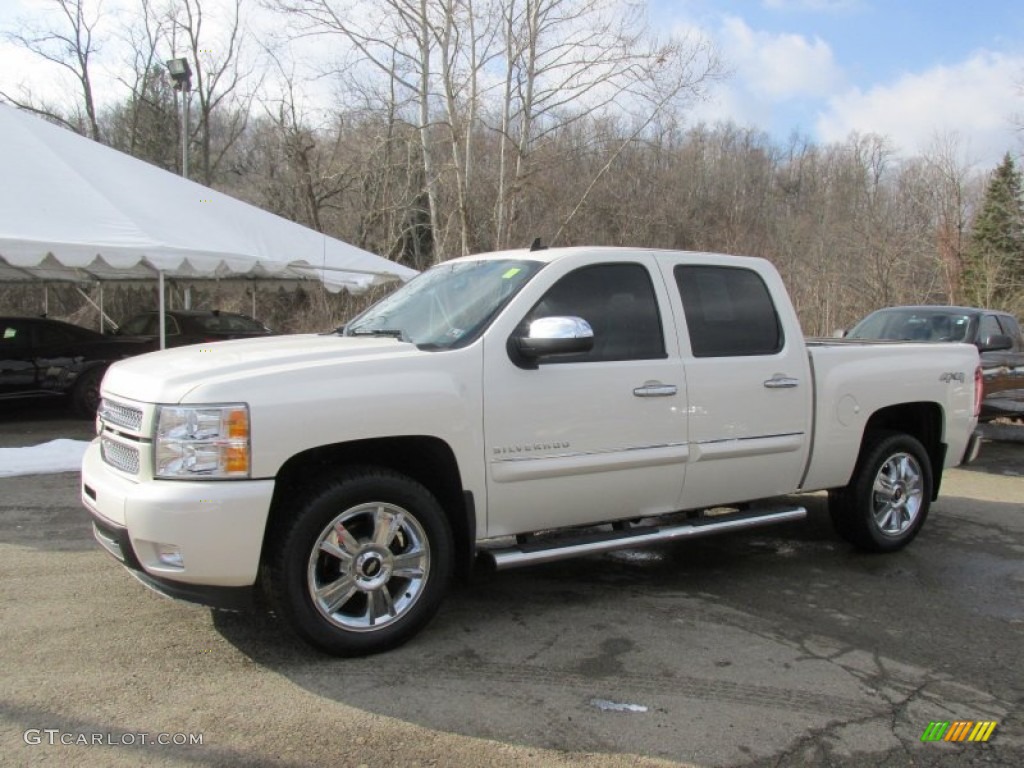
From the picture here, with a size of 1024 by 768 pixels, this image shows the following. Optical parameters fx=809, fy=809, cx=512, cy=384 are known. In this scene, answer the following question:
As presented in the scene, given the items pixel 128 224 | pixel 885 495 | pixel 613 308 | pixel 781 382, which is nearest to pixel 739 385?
pixel 781 382

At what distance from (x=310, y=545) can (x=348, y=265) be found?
10136 millimetres

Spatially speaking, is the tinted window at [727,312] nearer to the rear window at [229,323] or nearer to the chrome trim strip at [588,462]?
the chrome trim strip at [588,462]

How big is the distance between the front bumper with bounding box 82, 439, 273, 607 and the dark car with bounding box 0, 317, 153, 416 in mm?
9354

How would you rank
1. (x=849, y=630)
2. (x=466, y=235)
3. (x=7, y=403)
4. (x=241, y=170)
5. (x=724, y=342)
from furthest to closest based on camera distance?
(x=241, y=170)
(x=466, y=235)
(x=7, y=403)
(x=724, y=342)
(x=849, y=630)

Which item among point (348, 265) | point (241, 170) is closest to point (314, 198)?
point (241, 170)

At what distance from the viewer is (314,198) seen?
31.7 m

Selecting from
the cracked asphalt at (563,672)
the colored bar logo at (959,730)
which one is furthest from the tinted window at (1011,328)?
the colored bar logo at (959,730)

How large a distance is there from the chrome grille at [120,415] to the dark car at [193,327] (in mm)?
9607

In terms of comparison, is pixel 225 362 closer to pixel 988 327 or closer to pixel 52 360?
pixel 52 360

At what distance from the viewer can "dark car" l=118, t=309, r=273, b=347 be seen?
529 inches

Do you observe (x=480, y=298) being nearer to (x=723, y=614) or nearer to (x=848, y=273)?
(x=723, y=614)

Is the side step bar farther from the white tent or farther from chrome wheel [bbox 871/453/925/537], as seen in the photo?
the white tent

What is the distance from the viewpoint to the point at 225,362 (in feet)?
12.2

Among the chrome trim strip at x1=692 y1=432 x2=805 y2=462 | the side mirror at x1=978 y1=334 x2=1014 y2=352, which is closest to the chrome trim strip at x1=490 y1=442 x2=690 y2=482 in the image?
the chrome trim strip at x1=692 y1=432 x2=805 y2=462
